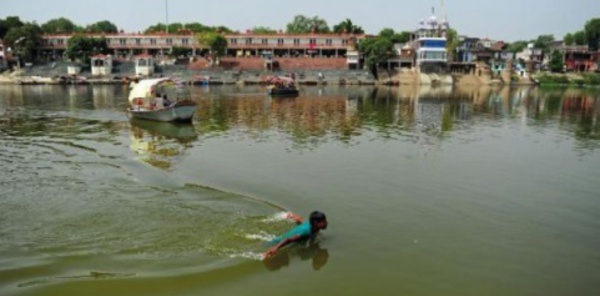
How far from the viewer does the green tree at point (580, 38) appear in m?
125

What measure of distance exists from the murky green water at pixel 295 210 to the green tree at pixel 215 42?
68.0 meters

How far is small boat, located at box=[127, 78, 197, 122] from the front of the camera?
30.7 m

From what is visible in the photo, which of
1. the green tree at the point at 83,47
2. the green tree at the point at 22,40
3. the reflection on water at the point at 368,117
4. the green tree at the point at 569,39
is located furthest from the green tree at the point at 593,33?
the green tree at the point at 22,40

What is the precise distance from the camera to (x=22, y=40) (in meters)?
96.9

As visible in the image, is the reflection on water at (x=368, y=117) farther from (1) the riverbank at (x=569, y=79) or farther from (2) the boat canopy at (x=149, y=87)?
(1) the riverbank at (x=569, y=79)

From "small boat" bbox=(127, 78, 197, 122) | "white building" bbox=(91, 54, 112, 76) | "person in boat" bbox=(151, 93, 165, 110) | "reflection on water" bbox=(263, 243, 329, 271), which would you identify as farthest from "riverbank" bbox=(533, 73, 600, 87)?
"reflection on water" bbox=(263, 243, 329, 271)

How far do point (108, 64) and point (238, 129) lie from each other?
71.0 meters

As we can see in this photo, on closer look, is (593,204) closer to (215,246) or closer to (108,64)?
(215,246)

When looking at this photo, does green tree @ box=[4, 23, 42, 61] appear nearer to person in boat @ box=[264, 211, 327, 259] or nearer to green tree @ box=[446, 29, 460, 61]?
green tree @ box=[446, 29, 460, 61]

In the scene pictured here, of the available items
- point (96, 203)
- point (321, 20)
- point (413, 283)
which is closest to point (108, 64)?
point (321, 20)

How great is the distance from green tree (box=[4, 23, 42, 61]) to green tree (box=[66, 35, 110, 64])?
9802 mm

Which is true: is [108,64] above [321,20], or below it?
below

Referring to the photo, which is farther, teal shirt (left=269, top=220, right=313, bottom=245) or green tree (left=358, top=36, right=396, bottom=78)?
green tree (left=358, top=36, right=396, bottom=78)

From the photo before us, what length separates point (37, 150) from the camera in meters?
22.6
